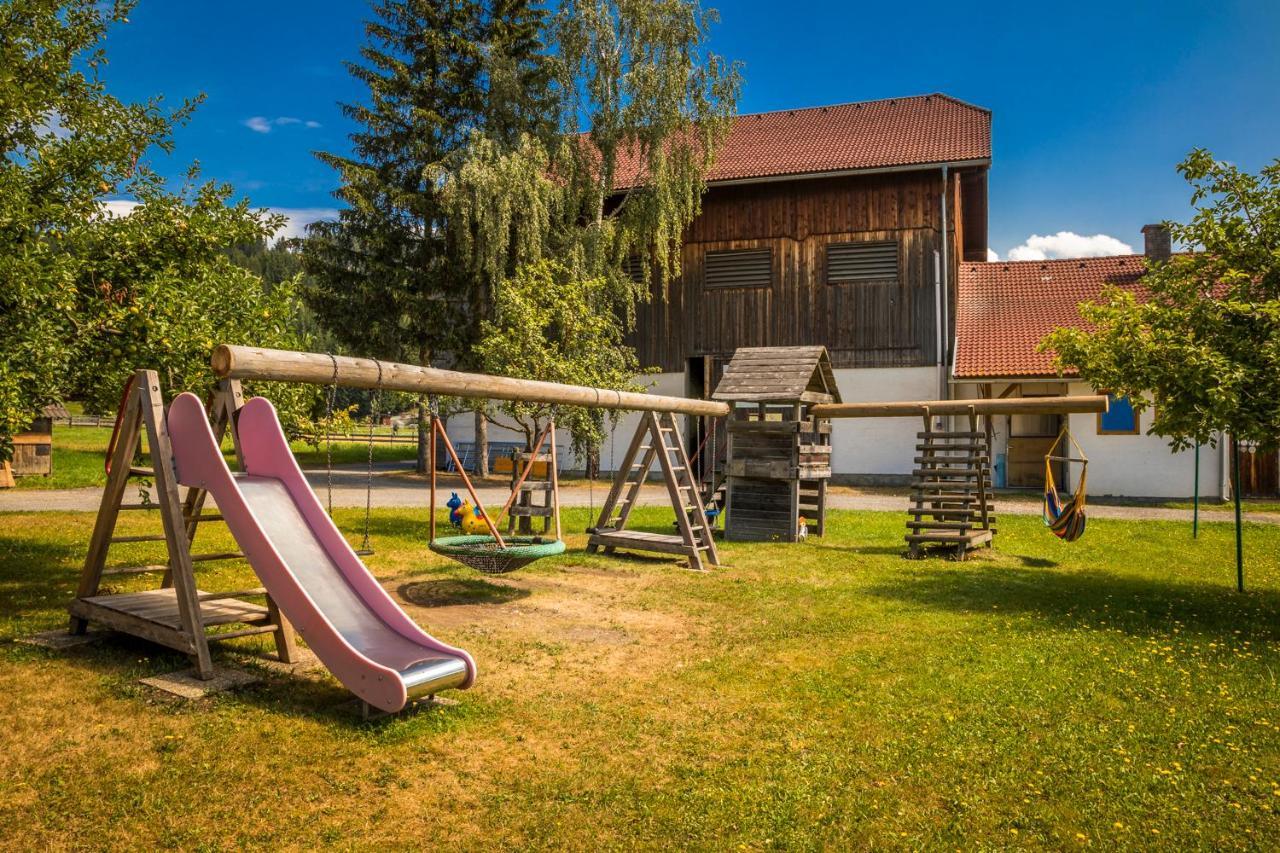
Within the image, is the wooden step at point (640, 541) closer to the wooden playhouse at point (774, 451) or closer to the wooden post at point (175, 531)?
the wooden playhouse at point (774, 451)

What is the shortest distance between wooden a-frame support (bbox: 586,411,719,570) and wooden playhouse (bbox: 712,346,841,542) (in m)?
1.89

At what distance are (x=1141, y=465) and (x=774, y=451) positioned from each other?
1271 cm

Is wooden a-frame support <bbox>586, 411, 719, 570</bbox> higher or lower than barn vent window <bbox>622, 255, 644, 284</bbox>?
lower

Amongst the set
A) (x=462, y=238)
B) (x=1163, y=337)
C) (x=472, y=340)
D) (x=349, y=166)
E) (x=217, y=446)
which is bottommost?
(x=217, y=446)

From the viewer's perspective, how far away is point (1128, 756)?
4.98 meters

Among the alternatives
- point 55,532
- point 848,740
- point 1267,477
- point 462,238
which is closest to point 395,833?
point 848,740

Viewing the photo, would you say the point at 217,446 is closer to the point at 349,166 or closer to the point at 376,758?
the point at 376,758

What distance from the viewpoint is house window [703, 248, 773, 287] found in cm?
2484

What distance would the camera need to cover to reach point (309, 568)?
236 inches

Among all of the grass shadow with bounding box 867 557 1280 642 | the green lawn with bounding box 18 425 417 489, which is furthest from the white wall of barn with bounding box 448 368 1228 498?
the grass shadow with bounding box 867 557 1280 642

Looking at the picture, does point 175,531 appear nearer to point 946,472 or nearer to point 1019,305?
point 946,472

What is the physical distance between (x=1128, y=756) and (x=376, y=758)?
413 centimetres

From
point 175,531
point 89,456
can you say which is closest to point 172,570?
point 175,531

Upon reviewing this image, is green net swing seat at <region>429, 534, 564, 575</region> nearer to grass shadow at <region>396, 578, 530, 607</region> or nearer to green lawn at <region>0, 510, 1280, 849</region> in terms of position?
green lawn at <region>0, 510, 1280, 849</region>
